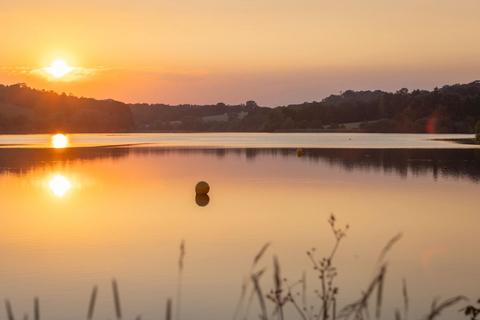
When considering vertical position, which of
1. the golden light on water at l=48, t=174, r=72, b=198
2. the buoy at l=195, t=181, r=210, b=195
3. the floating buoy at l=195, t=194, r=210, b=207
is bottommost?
the golden light on water at l=48, t=174, r=72, b=198

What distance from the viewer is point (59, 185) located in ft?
137

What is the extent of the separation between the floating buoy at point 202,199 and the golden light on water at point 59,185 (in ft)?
24.3

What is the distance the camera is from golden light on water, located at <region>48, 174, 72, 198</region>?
123 feet

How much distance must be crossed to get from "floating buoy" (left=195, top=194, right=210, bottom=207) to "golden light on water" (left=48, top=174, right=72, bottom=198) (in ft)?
24.3

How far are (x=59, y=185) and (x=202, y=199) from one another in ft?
40.6

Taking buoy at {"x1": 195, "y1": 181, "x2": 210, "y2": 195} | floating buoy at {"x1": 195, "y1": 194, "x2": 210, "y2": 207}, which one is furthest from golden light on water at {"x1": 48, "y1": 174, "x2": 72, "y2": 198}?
floating buoy at {"x1": 195, "y1": 194, "x2": 210, "y2": 207}

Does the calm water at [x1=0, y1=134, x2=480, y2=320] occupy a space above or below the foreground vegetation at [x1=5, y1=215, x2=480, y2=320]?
below

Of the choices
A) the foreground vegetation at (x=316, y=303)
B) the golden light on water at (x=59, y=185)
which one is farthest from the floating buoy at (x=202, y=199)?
the foreground vegetation at (x=316, y=303)

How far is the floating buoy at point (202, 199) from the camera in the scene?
31.3m

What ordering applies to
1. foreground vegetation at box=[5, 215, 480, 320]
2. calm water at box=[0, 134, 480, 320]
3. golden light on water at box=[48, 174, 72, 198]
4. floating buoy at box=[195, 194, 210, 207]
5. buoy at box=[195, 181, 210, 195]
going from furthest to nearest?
golden light on water at box=[48, 174, 72, 198]
buoy at box=[195, 181, 210, 195]
floating buoy at box=[195, 194, 210, 207]
calm water at box=[0, 134, 480, 320]
foreground vegetation at box=[5, 215, 480, 320]

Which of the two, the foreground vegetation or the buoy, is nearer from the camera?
the foreground vegetation

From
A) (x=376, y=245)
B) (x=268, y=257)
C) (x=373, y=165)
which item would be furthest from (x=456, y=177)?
(x=268, y=257)

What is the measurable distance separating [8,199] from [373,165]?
1260 inches

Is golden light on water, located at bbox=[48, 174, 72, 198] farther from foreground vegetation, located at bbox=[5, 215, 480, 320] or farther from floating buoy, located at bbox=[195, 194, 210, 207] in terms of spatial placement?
foreground vegetation, located at bbox=[5, 215, 480, 320]
